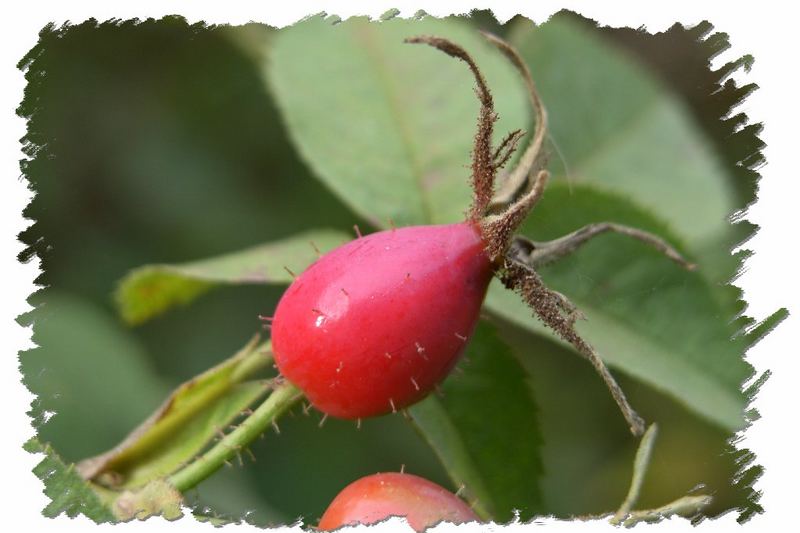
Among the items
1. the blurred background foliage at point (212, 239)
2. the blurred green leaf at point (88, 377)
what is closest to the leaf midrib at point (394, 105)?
the blurred background foliage at point (212, 239)

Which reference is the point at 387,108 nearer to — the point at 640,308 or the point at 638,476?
the point at 640,308

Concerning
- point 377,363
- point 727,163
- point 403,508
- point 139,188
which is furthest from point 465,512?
point 139,188

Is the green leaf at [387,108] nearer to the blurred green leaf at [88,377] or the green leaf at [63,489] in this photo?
the blurred green leaf at [88,377]

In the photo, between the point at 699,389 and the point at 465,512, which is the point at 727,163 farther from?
the point at 465,512

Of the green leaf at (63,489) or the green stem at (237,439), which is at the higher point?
the green leaf at (63,489)

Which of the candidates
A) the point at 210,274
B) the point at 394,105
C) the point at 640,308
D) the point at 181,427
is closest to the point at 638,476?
the point at 640,308

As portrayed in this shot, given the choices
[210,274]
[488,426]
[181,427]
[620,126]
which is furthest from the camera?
[620,126]
